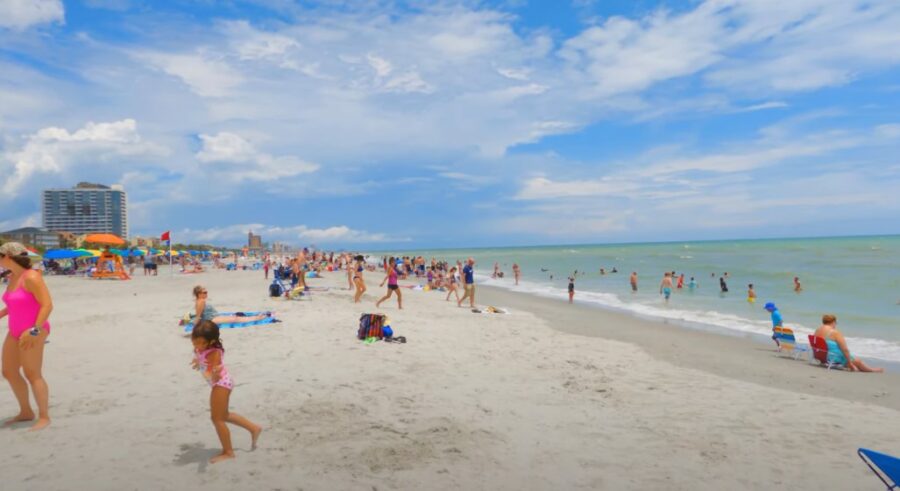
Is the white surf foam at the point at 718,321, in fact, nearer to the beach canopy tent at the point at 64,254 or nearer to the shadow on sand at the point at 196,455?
the shadow on sand at the point at 196,455

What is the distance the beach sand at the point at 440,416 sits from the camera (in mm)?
4129

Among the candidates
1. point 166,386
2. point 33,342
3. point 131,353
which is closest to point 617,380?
point 166,386

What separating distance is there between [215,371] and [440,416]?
2.41m

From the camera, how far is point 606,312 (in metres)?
18.1

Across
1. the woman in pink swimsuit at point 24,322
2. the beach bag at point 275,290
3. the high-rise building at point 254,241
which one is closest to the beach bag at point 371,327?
the woman in pink swimsuit at point 24,322

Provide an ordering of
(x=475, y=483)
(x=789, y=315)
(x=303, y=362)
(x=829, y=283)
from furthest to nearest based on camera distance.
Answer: (x=829, y=283), (x=789, y=315), (x=303, y=362), (x=475, y=483)

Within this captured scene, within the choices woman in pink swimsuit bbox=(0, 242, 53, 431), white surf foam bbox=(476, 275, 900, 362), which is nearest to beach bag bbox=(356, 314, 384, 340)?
woman in pink swimsuit bbox=(0, 242, 53, 431)

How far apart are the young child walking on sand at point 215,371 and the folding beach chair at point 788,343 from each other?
10.5 metres

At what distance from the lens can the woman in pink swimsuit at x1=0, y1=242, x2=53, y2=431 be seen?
453 cm

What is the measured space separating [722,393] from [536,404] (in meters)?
2.81

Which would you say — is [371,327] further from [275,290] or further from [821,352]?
[821,352]

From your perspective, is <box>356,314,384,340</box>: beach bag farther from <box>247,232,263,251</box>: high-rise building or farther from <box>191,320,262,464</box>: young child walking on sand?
<box>247,232,263,251</box>: high-rise building

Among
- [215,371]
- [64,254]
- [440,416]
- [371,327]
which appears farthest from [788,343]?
[64,254]

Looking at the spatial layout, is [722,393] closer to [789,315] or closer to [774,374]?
[774,374]
